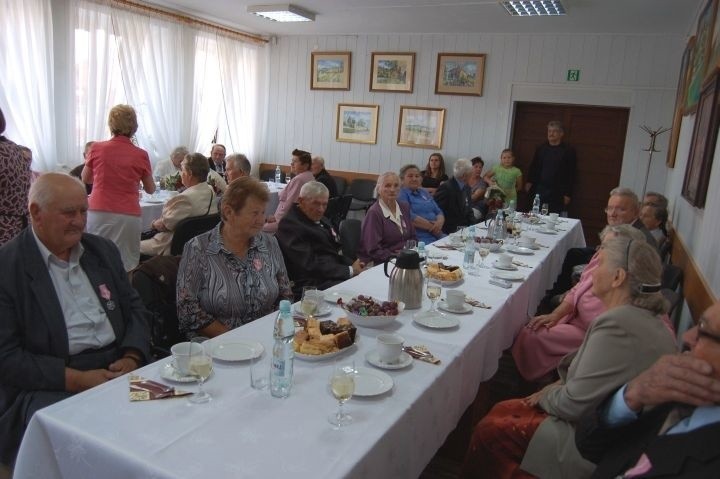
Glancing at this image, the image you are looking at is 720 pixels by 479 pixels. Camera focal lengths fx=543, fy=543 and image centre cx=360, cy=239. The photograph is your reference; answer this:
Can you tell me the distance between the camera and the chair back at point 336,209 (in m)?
6.05

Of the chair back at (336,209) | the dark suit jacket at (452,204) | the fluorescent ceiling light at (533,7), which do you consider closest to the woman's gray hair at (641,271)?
the dark suit jacket at (452,204)

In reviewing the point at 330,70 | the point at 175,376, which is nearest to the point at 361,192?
the point at 330,70

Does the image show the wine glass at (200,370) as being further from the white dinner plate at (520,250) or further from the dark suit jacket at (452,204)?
the dark suit jacket at (452,204)

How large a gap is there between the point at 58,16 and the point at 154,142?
1.86m

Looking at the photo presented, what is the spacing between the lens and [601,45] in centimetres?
721

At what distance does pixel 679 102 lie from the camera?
651cm

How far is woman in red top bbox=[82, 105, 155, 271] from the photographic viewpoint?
4.06 m

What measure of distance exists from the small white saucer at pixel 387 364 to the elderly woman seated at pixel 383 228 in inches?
78.8

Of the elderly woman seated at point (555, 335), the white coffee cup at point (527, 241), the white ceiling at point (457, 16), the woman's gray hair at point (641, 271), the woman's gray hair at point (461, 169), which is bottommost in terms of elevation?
the elderly woman seated at point (555, 335)

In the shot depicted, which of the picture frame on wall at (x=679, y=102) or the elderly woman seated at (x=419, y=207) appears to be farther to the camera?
the picture frame on wall at (x=679, y=102)

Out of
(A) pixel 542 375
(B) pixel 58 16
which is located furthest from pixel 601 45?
Answer: (B) pixel 58 16

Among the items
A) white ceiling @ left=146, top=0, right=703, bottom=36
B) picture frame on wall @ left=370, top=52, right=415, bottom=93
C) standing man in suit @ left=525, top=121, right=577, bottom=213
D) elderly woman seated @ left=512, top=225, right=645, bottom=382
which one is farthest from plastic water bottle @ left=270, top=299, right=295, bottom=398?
picture frame on wall @ left=370, top=52, right=415, bottom=93

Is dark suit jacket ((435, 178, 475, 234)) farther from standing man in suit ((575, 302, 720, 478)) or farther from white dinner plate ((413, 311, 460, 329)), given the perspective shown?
standing man in suit ((575, 302, 720, 478))

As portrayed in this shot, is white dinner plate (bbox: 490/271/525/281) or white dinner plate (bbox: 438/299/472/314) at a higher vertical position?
white dinner plate (bbox: 490/271/525/281)
